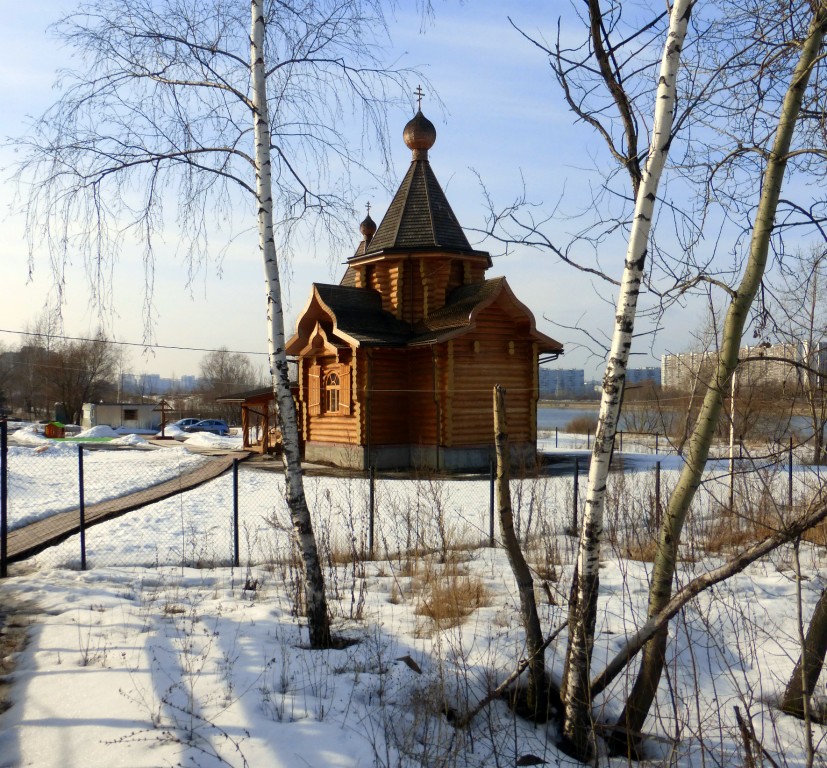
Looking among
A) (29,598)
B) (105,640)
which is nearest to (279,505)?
(29,598)

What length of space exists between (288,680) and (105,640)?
5.15 feet

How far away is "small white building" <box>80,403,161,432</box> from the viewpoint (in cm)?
4200

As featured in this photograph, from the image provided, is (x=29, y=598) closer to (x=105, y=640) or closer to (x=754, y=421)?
(x=105, y=640)

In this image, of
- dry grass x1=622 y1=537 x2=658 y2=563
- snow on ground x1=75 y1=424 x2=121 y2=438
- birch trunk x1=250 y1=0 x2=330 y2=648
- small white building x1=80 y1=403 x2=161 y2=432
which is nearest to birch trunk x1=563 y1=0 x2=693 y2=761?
birch trunk x1=250 y1=0 x2=330 y2=648

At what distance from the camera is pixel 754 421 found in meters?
5.27

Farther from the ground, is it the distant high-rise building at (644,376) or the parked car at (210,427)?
the distant high-rise building at (644,376)

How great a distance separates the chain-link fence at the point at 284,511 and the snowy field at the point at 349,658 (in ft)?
0.44

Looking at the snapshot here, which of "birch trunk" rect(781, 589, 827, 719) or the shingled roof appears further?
the shingled roof

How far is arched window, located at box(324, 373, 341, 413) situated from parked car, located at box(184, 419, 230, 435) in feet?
76.3

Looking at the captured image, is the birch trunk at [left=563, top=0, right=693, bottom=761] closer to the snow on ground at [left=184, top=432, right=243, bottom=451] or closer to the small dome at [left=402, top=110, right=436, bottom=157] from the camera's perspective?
the small dome at [left=402, top=110, right=436, bottom=157]

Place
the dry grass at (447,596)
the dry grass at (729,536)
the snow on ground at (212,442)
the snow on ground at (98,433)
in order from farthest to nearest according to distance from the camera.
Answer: the snow on ground at (98,433), the snow on ground at (212,442), the dry grass at (729,536), the dry grass at (447,596)

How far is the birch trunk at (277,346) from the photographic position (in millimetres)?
5086

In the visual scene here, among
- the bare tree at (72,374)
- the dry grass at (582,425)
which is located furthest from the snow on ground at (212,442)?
the bare tree at (72,374)

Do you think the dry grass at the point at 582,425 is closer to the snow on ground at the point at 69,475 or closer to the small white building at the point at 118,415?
the snow on ground at the point at 69,475
